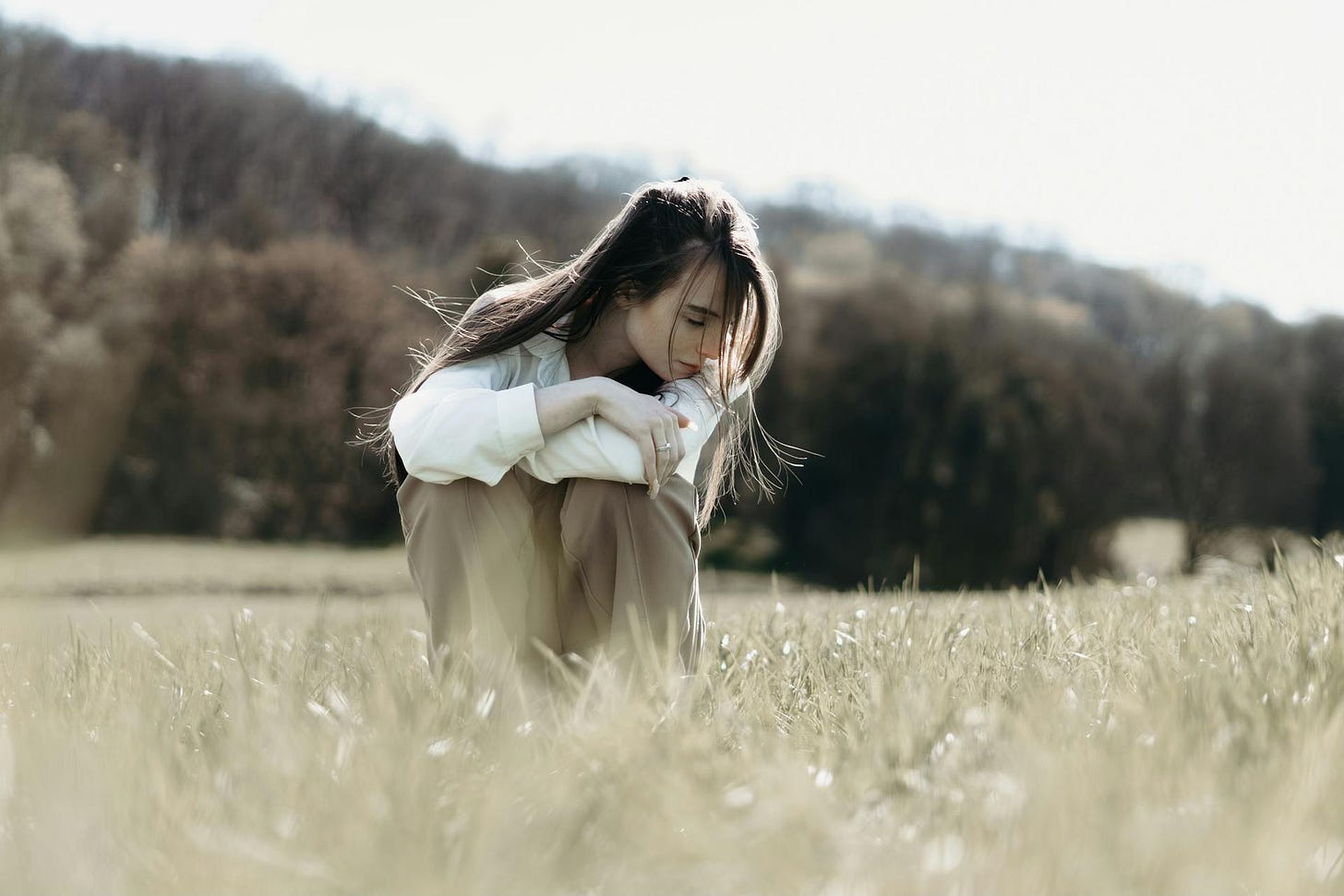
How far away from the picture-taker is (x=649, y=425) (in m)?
2.28

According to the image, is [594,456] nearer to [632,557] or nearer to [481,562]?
[632,557]

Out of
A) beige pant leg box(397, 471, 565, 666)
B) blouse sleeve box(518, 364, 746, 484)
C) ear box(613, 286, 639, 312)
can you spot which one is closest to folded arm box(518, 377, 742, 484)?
blouse sleeve box(518, 364, 746, 484)

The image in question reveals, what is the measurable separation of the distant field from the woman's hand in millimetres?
470

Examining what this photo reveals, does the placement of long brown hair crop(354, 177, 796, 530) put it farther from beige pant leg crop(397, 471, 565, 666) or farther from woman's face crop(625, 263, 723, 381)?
beige pant leg crop(397, 471, 565, 666)

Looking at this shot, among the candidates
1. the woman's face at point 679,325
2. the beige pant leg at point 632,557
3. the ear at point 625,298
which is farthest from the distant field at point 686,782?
the ear at point 625,298

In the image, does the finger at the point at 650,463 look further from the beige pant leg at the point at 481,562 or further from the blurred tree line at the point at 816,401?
the blurred tree line at the point at 816,401

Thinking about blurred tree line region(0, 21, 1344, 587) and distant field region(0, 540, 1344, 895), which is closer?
distant field region(0, 540, 1344, 895)

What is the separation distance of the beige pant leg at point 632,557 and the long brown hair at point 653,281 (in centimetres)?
43

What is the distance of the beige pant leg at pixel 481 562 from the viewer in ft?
7.52

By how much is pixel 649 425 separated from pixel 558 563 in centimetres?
42

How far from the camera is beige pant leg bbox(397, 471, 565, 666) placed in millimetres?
2291

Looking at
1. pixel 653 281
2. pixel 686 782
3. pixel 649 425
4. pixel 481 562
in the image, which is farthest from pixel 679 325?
pixel 686 782

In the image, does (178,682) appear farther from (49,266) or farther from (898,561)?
(49,266)

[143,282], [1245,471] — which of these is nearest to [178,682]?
[1245,471]
